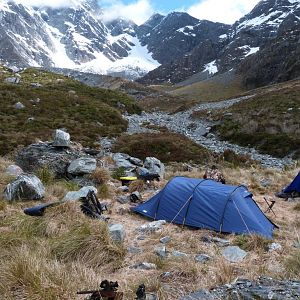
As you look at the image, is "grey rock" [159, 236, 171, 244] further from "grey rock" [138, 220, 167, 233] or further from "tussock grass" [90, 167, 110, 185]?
"tussock grass" [90, 167, 110, 185]

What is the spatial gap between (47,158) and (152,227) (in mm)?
8715

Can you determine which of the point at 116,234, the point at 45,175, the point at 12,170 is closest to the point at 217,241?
the point at 116,234

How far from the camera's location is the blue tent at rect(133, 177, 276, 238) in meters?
12.3

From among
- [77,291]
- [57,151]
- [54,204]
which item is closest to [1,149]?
[57,151]

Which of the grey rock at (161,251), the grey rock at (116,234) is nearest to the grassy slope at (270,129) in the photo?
the grey rock at (161,251)

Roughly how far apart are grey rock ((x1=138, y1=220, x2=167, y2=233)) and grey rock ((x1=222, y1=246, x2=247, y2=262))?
2413mm

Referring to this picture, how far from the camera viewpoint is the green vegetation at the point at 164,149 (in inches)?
Answer: 1120

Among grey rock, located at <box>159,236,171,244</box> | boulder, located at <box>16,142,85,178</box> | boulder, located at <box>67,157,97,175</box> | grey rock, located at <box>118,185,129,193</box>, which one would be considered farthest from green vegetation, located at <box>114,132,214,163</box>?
grey rock, located at <box>159,236,171,244</box>

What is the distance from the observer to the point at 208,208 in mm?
12836

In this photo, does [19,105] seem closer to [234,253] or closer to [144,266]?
[234,253]

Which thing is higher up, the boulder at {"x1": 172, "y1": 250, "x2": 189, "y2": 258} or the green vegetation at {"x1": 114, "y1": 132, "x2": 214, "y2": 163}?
the green vegetation at {"x1": 114, "y1": 132, "x2": 214, "y2": 163}

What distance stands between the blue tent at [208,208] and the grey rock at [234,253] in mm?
1818

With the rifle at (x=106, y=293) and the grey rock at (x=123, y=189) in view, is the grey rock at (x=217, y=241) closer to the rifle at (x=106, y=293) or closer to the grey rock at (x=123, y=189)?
the rifle at (x=106, y=293)

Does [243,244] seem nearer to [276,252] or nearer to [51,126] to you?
[276,252]
